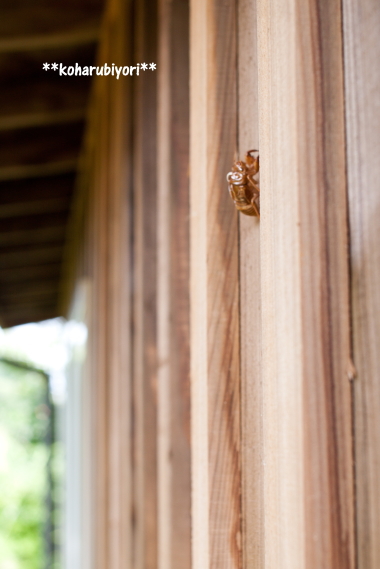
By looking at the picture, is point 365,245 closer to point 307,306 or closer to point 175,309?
point 307,306

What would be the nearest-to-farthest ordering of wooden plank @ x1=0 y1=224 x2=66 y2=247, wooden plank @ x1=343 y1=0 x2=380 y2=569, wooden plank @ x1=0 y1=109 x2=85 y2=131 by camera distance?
wooden plank @ x1=343 y1=0 x2=380 y2=569 → wooden plank @ x1=0 y1=109 x2=85 y2=131 → wooden plank @ x1=0 y1=224 x2=66 y2=247

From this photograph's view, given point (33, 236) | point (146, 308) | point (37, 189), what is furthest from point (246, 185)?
point (33, 236)

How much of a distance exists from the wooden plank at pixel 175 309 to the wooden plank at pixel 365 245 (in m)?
0.65

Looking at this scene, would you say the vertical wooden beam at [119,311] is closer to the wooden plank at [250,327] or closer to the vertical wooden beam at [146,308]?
the vertical wooden beam at [146,308]

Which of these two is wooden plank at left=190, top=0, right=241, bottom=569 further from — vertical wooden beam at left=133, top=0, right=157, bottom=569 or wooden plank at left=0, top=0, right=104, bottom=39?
wooden plank at left=0, top=0, right=104, bottom=39

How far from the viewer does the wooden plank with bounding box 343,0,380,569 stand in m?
0.41

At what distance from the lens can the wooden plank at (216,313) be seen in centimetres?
68

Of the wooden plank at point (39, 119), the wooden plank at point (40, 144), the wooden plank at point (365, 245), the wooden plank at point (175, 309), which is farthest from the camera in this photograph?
the wooden plank at point (40, 144)

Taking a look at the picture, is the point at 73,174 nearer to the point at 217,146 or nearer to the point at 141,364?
the point at 141,364

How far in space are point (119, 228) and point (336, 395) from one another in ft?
5.25

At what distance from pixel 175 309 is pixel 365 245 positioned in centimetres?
68

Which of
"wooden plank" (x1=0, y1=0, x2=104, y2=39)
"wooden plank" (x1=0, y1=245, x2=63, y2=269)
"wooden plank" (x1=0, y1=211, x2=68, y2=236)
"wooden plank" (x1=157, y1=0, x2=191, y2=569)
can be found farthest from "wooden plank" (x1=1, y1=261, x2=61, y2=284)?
"wooden plank" (x1=157, y1=0, x2=191, y2=569)

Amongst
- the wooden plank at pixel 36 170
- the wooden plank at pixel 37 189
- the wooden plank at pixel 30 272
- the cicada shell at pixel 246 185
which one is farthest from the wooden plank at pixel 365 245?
the wooden plank at pixel 30 272

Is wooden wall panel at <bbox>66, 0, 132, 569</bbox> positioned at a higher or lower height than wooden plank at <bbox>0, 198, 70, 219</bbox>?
lower
